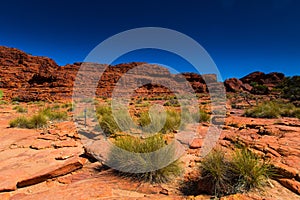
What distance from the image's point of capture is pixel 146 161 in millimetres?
3111

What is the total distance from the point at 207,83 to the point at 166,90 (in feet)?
46.7

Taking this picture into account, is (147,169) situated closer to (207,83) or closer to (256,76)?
(207,83)

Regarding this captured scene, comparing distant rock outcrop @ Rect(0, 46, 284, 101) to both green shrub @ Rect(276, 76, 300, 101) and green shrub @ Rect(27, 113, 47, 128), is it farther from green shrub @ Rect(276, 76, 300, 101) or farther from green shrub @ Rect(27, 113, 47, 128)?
green shrub @ Rect(27, 113, 47, 128)

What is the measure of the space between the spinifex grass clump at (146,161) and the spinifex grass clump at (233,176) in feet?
1.89

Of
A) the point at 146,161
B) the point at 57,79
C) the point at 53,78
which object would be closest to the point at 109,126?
the point at 146,161

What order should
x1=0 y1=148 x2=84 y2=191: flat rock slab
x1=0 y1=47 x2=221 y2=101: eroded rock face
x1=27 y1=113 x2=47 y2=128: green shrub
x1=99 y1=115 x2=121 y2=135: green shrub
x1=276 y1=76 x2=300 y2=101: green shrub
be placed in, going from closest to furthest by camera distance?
x1=0 y1=148 x2=84 y2=191: flat rock slab, x1=99 y1=115 x2=121 y2=135: green shrub, x1=27 y1=113 x2=47 y2=128: green shrub, x1=276 y1=76 x2=300 y2=101: green shrub, x1=0 y1=47 x2=221 y2=101: eroded rock face

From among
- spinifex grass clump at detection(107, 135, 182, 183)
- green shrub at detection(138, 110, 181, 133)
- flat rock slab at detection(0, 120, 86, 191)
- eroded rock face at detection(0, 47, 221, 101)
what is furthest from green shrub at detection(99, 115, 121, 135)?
eroded rock face at detection(0, 47, 221, 101)

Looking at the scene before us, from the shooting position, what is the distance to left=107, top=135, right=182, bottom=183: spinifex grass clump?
299cm

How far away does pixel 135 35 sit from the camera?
28.0 feet

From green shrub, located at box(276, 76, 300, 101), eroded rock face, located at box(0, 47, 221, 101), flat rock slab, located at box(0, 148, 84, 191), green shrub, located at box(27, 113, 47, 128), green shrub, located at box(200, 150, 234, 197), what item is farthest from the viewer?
eroded rock face, located at box(0, 47, 221, 101)

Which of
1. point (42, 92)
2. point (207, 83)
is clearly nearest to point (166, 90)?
point (207, 83)

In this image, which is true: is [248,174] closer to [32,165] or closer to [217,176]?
[217,176]

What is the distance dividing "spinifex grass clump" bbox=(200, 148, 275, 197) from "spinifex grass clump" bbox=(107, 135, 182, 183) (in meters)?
0.58

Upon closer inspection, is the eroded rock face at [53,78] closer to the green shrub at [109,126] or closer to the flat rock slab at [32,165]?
the green shrub at [109,126]
